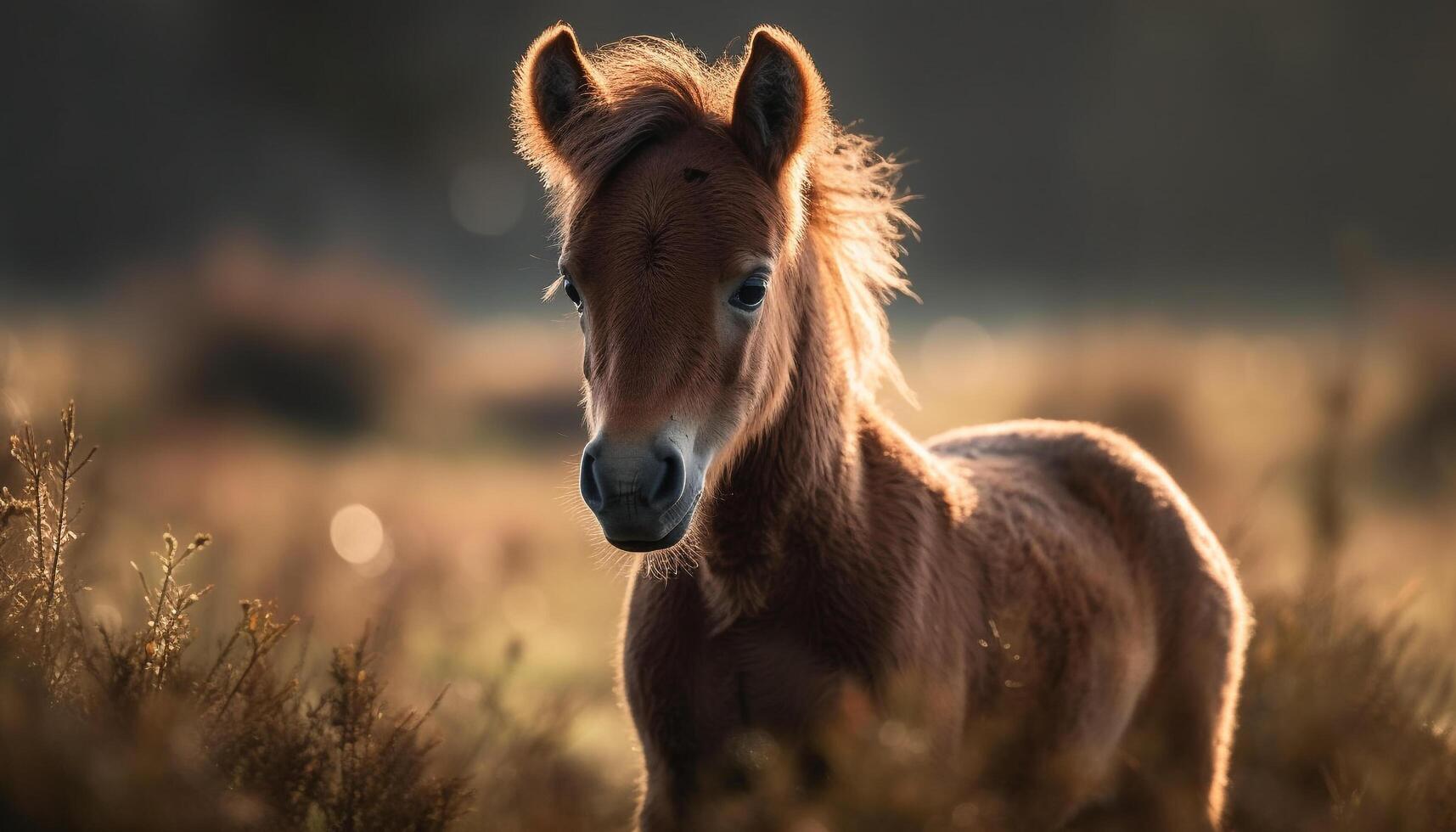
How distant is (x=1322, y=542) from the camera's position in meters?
5.40

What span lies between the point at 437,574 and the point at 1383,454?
362 inches

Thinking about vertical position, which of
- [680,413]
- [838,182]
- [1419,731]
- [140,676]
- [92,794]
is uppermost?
[838,182]

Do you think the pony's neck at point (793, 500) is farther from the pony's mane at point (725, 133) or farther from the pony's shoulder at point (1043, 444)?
the pony's shoulder at point (1043, 444)

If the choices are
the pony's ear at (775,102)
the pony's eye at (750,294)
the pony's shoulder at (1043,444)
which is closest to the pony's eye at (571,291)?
the pony's eye at (750,294)

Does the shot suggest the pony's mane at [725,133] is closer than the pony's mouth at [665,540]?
No

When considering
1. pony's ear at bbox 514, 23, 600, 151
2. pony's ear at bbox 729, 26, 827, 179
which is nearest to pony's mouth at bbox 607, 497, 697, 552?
pony's ear at bbox 729, 26, 827, 179

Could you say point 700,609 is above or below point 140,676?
below

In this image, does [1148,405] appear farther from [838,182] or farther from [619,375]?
[619,375]

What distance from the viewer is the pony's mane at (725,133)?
10.6 feet

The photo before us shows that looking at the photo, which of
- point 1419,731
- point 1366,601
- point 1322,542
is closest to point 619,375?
point 1419,731

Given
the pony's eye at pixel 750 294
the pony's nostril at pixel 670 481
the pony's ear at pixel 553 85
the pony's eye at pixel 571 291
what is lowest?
the pony's nostril at pixel 670 481

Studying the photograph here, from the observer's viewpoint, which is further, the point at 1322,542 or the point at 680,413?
the point at 1322,542

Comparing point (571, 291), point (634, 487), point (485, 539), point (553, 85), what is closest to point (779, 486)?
point (634, 487)

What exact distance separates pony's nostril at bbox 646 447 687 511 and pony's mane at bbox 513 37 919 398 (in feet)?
3.09
